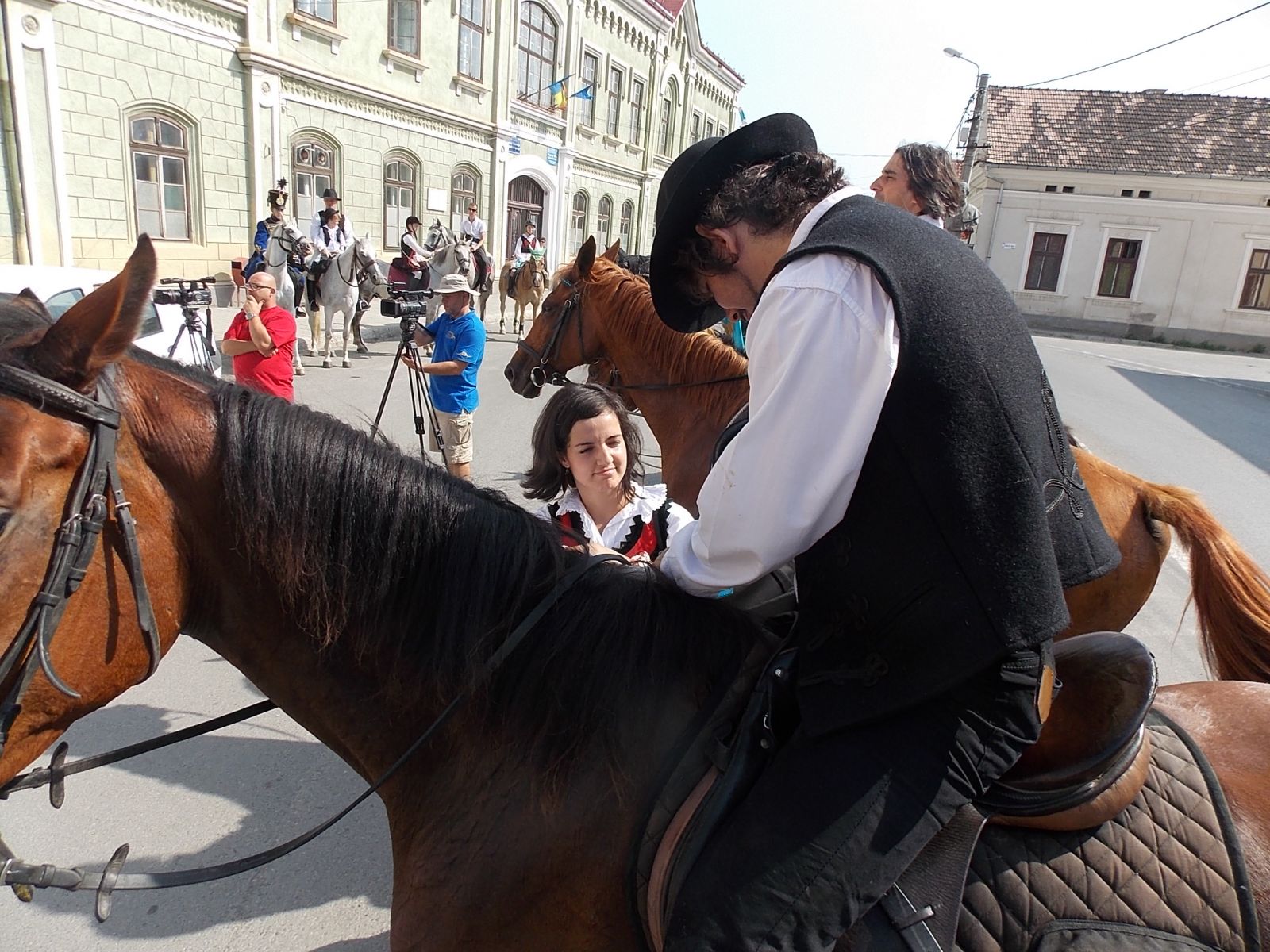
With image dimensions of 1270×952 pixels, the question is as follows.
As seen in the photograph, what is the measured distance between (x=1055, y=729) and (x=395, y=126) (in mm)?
20803

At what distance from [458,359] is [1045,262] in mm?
33305

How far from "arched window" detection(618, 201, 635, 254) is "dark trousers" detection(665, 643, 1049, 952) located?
33.6 metres

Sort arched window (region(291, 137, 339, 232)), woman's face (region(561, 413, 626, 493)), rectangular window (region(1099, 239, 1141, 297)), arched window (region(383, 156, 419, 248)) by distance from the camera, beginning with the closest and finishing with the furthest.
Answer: woman's face (region(561, 413, 626, 493)) < arched window (region(291, 137, 339, 232)) < arched window (region(383, 156, 419, 248)) < rectangular window (region(1099, 239, 1141, 297))

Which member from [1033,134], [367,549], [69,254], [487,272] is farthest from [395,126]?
[1033,134]

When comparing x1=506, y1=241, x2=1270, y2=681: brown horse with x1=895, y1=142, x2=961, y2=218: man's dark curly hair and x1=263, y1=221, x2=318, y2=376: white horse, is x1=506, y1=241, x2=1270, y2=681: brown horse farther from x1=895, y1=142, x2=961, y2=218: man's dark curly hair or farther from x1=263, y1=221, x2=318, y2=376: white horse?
x1=263, y1=221, x2=318, y2=376: white horse

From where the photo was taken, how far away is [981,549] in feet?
3.77

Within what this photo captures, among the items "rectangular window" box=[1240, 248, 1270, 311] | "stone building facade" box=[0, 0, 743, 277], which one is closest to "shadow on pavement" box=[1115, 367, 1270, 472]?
"stone building facade" box=[0, 0, 743, 277]

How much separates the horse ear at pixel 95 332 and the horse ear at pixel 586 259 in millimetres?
4388

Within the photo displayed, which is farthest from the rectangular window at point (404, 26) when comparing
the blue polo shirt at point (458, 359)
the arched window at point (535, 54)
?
the blue polo shirt at point (458, 359)

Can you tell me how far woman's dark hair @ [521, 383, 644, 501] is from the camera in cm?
312

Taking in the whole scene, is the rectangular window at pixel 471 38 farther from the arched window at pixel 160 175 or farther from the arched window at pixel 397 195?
the arched window at pixel 160 175

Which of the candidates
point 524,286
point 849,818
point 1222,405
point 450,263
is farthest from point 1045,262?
point 849,818

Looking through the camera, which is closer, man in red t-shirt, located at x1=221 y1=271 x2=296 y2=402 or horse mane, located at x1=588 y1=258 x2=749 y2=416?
horse mane, located at x1=588 y1=258 x2=749 y2=416

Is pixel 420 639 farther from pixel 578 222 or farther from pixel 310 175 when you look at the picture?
pixel 578 222
